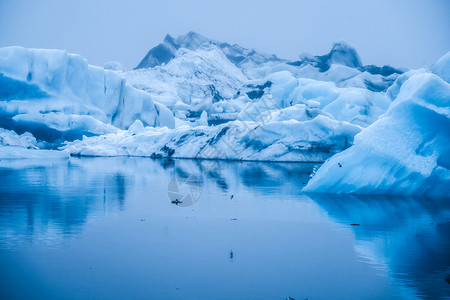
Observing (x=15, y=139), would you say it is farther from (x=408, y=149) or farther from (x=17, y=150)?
(x=408, y=149)

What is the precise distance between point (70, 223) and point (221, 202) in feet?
10.5

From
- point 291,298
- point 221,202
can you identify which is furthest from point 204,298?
point 221,202

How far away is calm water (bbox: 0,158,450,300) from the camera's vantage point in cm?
410

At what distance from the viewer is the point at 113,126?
28.7 meters

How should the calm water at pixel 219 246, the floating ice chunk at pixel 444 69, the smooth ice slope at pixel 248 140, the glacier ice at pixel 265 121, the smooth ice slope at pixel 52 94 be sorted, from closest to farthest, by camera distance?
the calm water at pixel 219 246 < the glacier ice at pixel 265 121 < the floating ice chunk at pixel 444 69 < the smooth ice slope at pixel 248 140 < the smooth ice slope at pixel 52 94

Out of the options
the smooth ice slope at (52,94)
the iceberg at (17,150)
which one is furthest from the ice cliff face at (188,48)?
the iceberg at (17,150)

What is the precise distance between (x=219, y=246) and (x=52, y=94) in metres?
22.9

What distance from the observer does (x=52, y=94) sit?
2620 centimetres

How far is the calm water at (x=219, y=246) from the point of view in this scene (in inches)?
161

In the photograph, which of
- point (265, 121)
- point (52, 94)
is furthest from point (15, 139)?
point (265, 121)

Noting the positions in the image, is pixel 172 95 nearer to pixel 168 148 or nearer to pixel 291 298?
pixel 168 148

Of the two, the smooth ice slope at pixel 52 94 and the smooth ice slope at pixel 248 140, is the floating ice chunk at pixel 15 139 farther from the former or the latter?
the smooth ice slope at pixel 248 140

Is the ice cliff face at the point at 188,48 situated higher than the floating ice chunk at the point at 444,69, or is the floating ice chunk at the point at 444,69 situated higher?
the ice cliff face at the point at 188,48

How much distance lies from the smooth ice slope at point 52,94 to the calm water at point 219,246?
16.5 m
